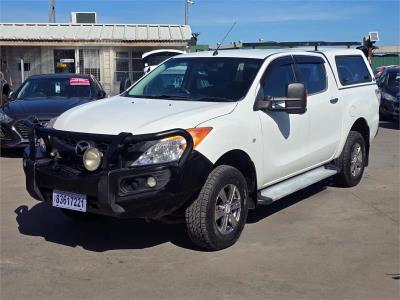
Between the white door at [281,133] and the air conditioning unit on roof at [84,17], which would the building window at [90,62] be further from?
the white door at [281,133]

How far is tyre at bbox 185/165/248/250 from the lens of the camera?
176 inches

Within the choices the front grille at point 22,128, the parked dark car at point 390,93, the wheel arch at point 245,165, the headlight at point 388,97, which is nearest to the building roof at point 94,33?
the parked dark car at point 390,93

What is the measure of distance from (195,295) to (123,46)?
75.7ft

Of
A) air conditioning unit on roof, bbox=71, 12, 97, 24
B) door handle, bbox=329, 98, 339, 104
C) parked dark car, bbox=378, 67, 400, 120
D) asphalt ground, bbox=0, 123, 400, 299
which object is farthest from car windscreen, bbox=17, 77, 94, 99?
air conditioning unit on roof, bbox=71, 12, 97, 24

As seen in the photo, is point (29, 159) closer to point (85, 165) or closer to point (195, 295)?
point (85, 165)

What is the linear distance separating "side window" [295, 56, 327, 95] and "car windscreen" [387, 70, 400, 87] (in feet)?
30.6

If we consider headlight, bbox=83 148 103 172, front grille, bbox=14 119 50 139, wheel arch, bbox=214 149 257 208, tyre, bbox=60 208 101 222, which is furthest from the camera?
front grille, bbox=14 119 50 139

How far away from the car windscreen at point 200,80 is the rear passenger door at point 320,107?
2.70 ft

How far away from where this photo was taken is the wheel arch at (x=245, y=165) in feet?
15.8

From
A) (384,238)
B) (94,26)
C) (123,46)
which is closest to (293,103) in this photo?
(384,238)

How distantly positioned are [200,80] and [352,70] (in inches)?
104

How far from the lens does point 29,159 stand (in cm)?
484

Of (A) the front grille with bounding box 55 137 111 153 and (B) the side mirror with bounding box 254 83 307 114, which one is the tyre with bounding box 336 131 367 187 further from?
(A) the front grille with bounding box 55 137 111 153

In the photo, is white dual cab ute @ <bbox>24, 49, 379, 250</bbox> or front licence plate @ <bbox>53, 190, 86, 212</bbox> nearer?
white dual cab ute @ <bbox>24, 49, 379, 250</bbox>
